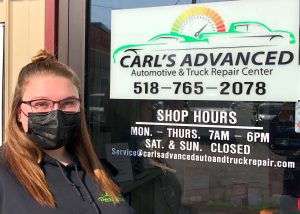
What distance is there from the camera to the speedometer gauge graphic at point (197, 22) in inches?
93.1

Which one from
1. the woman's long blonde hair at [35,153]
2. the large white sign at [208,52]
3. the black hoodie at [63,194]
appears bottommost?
the black hoodie at [63,194]

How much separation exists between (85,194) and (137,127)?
2.92 feet

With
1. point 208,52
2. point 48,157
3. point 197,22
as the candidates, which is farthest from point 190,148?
point 48,157

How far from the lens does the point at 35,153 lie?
1692 millimetres

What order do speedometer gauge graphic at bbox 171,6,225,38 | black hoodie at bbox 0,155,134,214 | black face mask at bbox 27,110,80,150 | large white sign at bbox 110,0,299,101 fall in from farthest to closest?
speedometer gauge graphic at bbox 171,6,225,38, large white sign at bbox 110,0,299,101, black face mask at bbox 27,110,80,150, black hoodie at bbox 0,155,134,214

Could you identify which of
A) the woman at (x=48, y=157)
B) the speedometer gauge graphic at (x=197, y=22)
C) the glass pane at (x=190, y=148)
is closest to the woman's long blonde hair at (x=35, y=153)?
the woman at (x=48, y=157)

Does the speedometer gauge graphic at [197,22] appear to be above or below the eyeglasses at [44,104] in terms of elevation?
above

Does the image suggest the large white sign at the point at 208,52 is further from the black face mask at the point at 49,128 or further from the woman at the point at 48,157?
the black face mask at the point at 49,128

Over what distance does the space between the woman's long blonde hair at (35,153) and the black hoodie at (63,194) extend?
0.02 meters

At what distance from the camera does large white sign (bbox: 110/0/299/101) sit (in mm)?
2238

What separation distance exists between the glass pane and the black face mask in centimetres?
87

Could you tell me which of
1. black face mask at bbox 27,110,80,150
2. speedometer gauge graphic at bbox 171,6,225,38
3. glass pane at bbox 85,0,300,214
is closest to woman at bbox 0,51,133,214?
black face mask at bbox 27,110,80,150

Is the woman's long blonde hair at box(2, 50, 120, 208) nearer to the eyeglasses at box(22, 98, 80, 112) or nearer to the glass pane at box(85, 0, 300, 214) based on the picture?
the eyeglasses at box(22, 98, 80, 112)

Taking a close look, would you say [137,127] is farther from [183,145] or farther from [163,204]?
[163,204]
